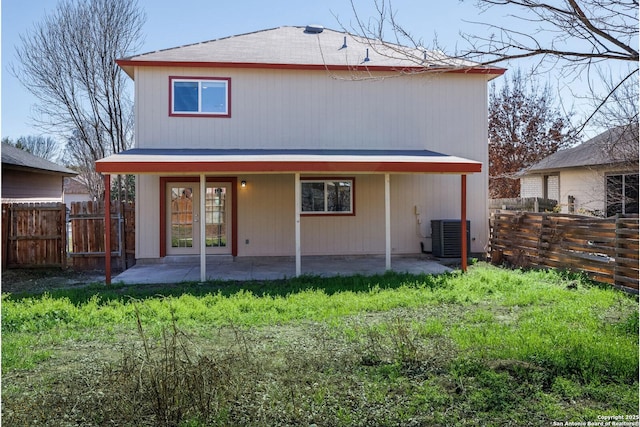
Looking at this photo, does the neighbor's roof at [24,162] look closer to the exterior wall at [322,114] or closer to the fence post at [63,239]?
the fence post at [63,239]

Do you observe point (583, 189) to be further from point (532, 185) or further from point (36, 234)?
point (36, 234)

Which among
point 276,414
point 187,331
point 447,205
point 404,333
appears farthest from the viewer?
point 447,205

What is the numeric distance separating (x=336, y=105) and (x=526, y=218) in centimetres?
553

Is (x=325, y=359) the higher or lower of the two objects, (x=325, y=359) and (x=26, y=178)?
the lower

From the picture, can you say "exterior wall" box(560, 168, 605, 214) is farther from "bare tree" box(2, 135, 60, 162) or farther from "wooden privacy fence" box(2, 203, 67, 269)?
"bare tree" box(2, 135, 60, 162)

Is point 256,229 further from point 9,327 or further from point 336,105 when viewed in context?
point 9,327

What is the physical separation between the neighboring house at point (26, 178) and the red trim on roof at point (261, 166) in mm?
7914

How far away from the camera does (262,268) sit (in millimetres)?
10617

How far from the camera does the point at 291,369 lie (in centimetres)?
424

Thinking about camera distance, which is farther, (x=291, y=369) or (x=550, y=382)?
(x=291, y=369)

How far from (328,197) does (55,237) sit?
698cm

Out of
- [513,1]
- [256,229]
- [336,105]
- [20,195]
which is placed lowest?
[256,229]

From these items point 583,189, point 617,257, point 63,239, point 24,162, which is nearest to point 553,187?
point 583,189

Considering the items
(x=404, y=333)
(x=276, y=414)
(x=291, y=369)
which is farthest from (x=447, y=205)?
(x=276, y=414)
